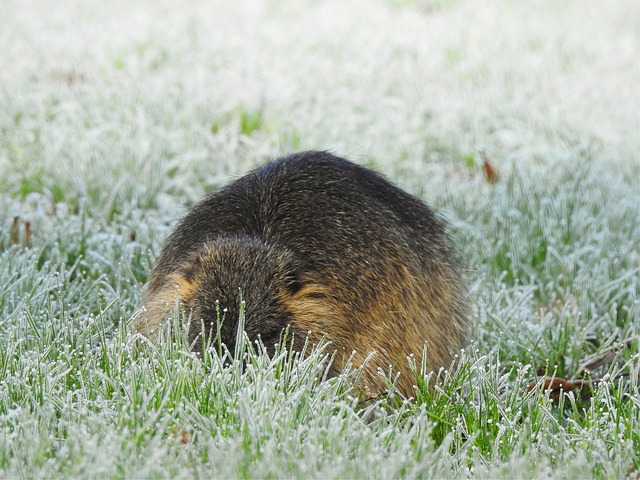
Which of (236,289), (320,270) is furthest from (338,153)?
(236,289)

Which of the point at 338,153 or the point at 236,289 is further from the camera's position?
the point at 338,153

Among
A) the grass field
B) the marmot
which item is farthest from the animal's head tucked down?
the grass field

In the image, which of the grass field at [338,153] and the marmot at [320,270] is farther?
the marmot at [320,270]

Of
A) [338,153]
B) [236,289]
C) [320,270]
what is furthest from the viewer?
[338,153]

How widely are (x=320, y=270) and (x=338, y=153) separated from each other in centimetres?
305

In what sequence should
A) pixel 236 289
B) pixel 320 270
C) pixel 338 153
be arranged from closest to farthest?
pixel 236 289 < pixel 320 270 < pixel 338 153

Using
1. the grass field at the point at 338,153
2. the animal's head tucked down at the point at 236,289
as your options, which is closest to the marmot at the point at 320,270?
the animal's head tucked down at the point at 236,289

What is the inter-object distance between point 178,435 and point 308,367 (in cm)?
53

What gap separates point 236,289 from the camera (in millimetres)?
3082

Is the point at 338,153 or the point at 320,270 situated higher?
the point at 320,270

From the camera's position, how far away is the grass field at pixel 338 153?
104 inches

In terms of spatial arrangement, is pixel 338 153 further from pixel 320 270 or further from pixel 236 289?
pixel 236 289

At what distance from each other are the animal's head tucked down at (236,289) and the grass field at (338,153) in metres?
0.13

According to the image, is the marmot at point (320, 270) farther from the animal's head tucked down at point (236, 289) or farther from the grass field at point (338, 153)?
the grass field at point (338, 153)
